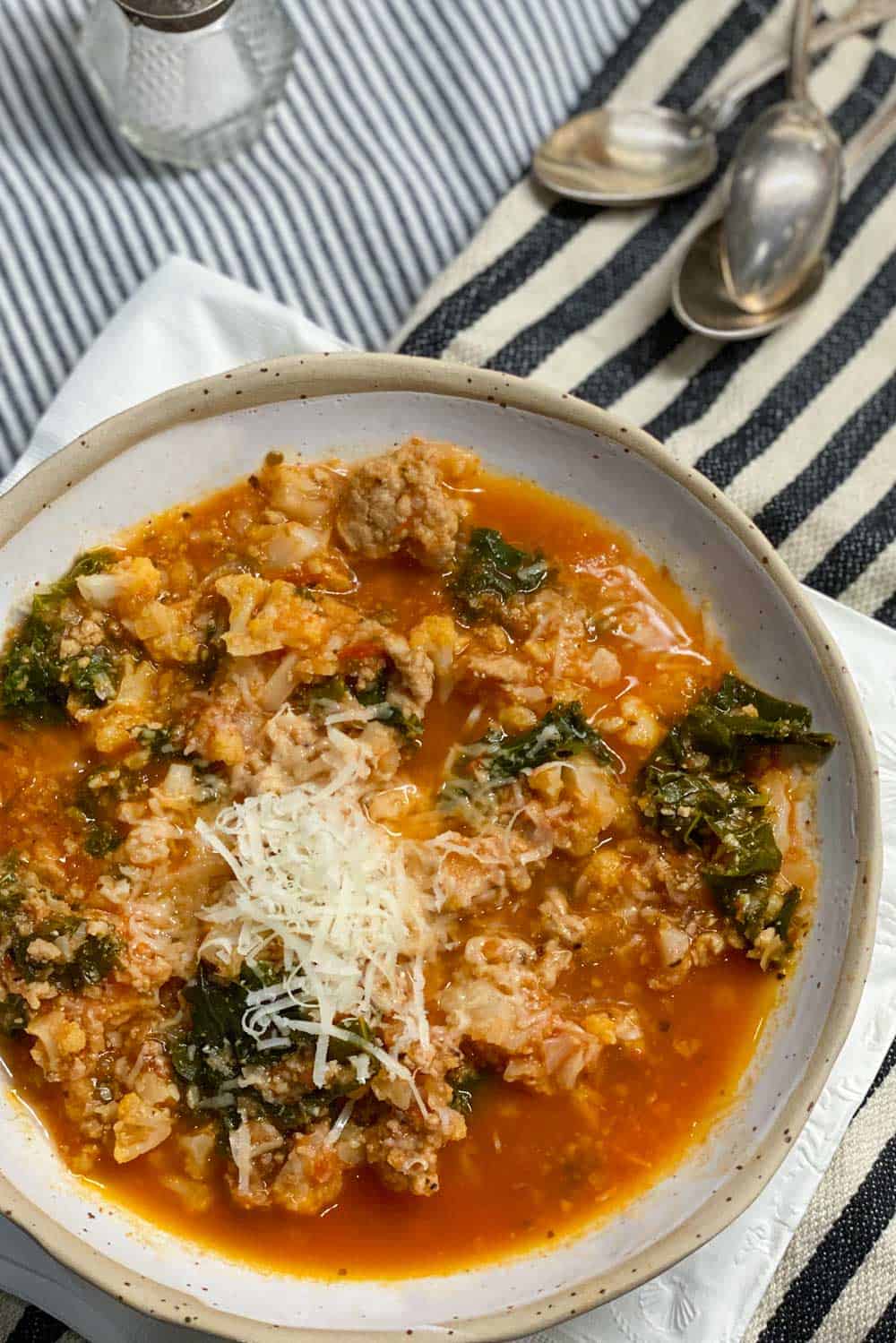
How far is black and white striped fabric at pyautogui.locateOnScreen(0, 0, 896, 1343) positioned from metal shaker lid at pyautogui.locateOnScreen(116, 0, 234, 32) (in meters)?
0.75

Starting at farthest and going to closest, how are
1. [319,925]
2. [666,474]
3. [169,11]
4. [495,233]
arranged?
[495,233] < [169,11] < [666,474] < [319,925]

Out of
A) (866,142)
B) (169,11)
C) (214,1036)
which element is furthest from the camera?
(866,142)

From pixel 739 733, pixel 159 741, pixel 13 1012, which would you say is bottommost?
pixel 13 1012

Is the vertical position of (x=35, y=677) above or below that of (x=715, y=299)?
below

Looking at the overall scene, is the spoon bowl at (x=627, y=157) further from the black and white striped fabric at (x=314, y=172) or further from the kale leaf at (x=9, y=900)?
the kale leaf at (x=9, y=900)

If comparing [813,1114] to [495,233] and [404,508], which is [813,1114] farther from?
[495,233]

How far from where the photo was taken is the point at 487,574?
440 cm

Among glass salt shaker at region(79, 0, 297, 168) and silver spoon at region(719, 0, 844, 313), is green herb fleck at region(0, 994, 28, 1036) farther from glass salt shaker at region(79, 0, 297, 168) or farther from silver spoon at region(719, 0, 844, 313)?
silver spoon at region(719, 0, 844, 313)

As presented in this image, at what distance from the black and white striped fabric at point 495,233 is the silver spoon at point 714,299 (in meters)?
0.09

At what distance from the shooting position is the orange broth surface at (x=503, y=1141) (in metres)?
4.03

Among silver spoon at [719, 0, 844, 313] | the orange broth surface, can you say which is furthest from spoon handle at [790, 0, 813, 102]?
the orange broth surface

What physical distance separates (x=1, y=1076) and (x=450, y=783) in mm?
1689

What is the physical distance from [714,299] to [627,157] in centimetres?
79

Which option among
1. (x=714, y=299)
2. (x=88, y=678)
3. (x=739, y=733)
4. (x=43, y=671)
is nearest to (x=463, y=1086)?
(x=739, y=733)
